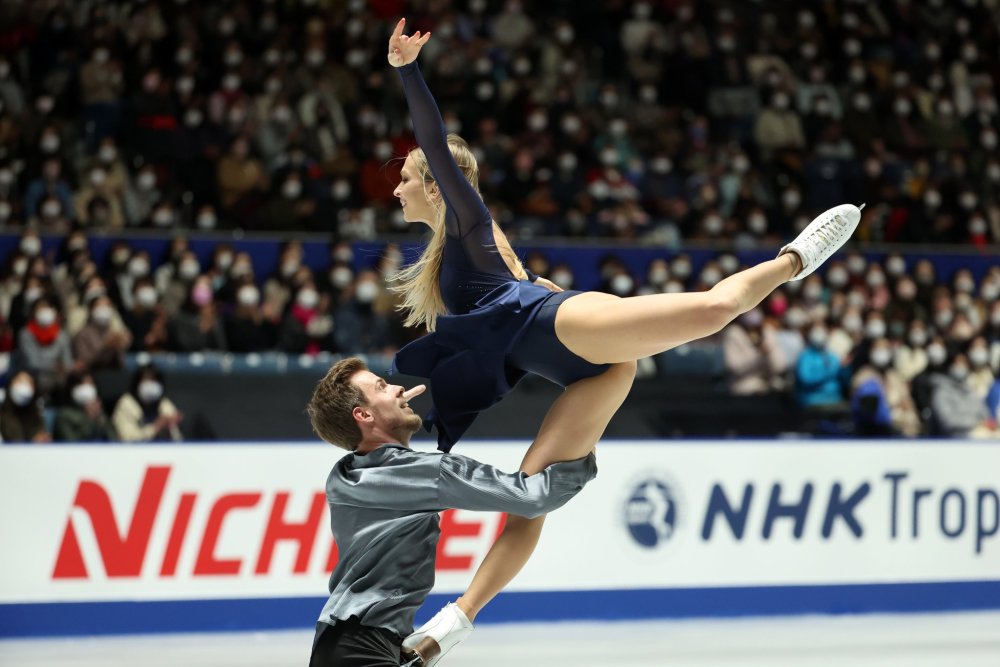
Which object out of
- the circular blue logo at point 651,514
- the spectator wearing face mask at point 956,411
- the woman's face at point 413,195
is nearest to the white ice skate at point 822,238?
the woman's face at point 413,195

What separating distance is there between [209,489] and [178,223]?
15.9ft

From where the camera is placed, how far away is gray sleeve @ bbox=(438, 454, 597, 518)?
331cm

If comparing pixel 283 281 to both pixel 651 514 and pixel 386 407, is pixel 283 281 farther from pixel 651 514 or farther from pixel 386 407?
pixel 386 407

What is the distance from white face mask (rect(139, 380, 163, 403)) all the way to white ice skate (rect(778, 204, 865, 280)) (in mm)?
5357

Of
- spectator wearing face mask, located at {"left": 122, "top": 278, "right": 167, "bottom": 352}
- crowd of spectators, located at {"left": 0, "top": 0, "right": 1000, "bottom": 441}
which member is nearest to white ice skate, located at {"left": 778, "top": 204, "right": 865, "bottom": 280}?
crowd of spectators, located at {"left": 0, "top": 0, "right": 1000, "bottom": 441}

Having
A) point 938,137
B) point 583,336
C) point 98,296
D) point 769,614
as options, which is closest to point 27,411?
point 98,296

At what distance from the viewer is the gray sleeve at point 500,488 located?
3309 mm

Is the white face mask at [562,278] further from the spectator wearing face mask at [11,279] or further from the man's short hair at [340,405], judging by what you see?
the man's short hair at [340,405]

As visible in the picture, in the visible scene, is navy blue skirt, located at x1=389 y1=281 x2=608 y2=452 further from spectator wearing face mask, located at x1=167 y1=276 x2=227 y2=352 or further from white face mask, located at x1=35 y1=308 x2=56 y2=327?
spectator wearing face mask, located at x1=167 y1=276 x2=227 y2=352

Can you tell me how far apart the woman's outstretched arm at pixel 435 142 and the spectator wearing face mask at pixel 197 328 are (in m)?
5.78

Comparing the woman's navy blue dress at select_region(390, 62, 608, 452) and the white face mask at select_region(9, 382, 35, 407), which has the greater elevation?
the woman's navy blue dress at select_region(390, 62, 608, 452)

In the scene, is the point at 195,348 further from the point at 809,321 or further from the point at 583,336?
the point at 583,336

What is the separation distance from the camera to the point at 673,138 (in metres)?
13.2

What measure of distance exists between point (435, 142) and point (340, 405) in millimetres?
769
